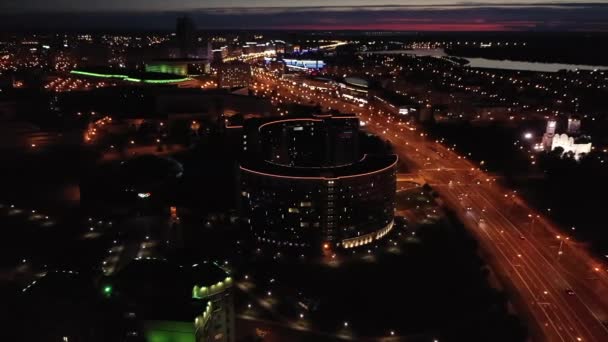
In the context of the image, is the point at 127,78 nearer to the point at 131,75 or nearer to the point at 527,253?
the point at 131,75

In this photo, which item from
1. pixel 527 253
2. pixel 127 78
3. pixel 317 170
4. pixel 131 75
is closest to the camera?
pixel 527 253

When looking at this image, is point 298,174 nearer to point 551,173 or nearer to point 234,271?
point 234,271

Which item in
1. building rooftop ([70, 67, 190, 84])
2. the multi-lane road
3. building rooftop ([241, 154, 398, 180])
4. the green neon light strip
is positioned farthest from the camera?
building rooftop ([70, 67, 190, 84])

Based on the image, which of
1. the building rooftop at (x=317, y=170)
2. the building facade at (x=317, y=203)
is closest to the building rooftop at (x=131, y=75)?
the building facade at (x=317, y=203)

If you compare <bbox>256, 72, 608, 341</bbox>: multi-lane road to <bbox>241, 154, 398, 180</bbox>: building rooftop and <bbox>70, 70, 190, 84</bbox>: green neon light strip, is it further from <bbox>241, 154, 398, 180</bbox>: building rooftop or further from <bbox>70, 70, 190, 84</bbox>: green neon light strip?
<bbox>70, 70, 190, 84</bbox>: green neon light strip

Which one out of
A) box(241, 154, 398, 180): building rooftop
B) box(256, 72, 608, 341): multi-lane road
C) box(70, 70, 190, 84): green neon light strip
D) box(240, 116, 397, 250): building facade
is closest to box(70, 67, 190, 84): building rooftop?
box(70, 70, 190, 84): green neon light strip

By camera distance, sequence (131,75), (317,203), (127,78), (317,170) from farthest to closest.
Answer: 1. (131,75)
2. (127,78)
3. (317,170)
4. (317,203)

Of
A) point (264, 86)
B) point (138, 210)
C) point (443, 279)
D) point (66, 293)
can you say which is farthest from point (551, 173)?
point (264, 86)

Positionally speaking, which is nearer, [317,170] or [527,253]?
[527,253]

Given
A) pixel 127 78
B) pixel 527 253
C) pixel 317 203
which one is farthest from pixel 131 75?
pixel 527 253
